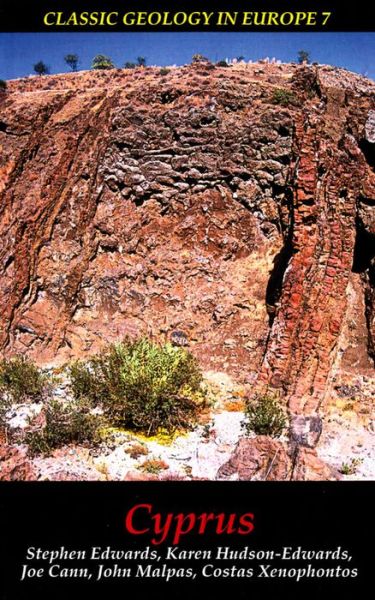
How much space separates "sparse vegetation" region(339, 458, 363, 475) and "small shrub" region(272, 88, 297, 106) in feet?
29.0

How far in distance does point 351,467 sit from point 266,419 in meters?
1.59

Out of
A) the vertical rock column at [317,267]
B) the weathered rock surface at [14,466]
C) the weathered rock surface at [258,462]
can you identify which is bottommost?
the weathered rock surface at [14,466]

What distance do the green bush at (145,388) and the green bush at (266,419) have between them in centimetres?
108

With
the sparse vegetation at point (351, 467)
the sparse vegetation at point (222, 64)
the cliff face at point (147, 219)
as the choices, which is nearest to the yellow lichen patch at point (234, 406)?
the cliff face at point (147, 219)

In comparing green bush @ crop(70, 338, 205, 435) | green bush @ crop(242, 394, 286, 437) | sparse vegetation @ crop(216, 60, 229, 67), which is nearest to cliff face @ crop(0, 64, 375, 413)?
green bush @ crop(70, 338, 205, 435)

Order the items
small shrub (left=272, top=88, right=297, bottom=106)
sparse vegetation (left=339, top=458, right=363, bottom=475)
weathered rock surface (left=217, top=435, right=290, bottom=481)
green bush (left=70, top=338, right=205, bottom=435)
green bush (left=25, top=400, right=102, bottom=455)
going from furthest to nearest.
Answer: small shrub (left=272, top=88, right=297, bottom=106), green bush (left=70, top=338, right=205, bottom=435), green bush (left=25, top=400, right=102, bottom=455), sparse vegetation (left=339, top=458, right=363, bottom=475), weathered rock surface (left=217, top=435, right=290, bottom=481)

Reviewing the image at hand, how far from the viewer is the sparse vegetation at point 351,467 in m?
7.55

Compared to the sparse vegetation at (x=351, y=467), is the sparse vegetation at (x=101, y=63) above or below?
above

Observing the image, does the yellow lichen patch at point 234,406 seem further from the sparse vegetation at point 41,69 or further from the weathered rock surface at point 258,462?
the sparse vegetation at point 41,69

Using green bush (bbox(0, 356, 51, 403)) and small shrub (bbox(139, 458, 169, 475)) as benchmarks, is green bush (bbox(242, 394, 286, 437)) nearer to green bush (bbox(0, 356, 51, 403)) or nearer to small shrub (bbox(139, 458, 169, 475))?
small shrub (bbox(139, 458, 169, 475))

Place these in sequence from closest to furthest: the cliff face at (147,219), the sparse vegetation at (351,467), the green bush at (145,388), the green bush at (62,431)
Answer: the sparse vegetation at (351,467) < the green bush at (62,431) < the green bush at (145,388) < the cliff face at (147,219)

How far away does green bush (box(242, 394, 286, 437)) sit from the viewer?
27.7 ft

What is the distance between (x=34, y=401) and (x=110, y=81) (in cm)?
2631

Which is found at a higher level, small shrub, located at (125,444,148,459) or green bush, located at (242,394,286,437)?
green bush, located at (242,394,286,437)
